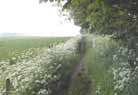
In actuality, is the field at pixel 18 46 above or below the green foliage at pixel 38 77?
below

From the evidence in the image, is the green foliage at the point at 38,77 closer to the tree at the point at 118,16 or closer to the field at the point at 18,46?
the tree at the point at 118,16

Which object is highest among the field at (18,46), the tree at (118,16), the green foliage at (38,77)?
the tree at (118,16)

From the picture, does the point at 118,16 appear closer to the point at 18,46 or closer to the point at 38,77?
the point at 38,77

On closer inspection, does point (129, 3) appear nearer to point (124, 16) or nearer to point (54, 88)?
point (124, 16)

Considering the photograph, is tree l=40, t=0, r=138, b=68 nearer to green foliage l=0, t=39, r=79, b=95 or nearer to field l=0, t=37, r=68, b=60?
green foliage l=0, t=39, r=79, b=95

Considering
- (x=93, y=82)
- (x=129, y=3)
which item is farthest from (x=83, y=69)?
(x=129, y=3)

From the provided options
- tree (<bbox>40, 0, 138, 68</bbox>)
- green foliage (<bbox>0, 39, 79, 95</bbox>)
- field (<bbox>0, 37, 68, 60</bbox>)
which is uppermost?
tree (<bbox>40, 0, 138, 68</bbox>)

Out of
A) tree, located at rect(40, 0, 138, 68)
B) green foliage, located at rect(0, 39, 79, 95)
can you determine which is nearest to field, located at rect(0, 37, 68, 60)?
green foliage, located at rect(0, 39, 79, 95)

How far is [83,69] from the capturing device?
18500mm

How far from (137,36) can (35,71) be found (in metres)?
3.67

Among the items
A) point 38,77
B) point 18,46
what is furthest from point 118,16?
point 18,46

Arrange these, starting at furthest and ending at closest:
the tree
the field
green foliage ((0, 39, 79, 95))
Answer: the field → green foliage ((0, 39, 79, 95)) → the tree

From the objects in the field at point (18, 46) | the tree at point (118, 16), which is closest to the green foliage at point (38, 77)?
the tree at point (118, 16)

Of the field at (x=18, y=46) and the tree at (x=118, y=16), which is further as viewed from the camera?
the field at (x=18, y=46)
